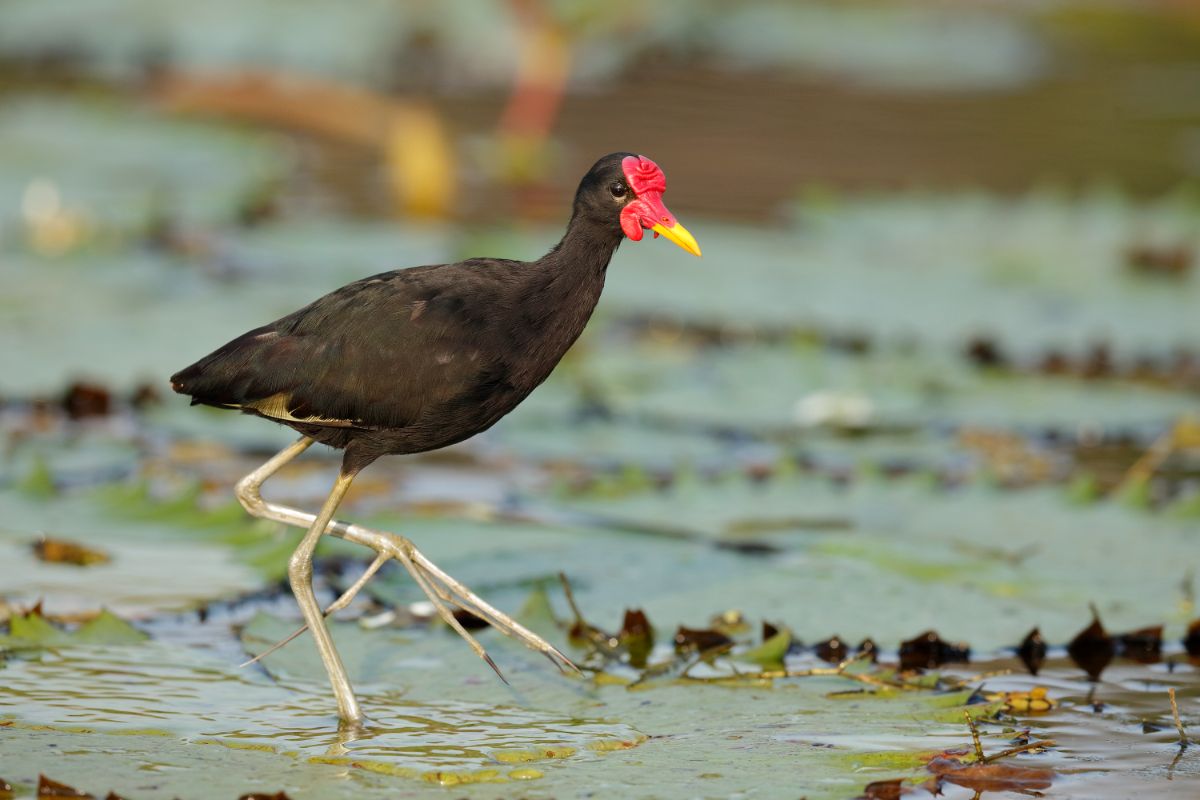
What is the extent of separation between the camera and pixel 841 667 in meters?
5.01

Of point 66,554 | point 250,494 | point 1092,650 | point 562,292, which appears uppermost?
point 562,292

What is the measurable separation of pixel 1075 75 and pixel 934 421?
12.3 metres

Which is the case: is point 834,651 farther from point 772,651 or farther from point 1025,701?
point 1025,701

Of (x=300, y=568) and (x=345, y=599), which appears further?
(x=300, y=568)

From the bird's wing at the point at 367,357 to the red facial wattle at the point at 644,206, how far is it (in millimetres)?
441

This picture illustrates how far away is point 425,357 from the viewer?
4812 mm

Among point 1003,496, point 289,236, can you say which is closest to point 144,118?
point 289,236

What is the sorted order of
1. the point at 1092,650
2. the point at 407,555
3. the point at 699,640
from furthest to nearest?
the point at 1092,650, the point at 699,640, the point at 407,555

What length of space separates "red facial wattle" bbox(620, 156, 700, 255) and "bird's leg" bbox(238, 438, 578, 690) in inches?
42.7

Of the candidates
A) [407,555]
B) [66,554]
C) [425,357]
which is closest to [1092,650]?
[407,555]

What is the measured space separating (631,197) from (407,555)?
3.88 feet

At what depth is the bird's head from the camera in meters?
4.93

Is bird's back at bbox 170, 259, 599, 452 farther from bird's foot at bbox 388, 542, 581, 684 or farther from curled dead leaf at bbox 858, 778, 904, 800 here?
curled dead leaf at bbox 858, 778, 904, 800

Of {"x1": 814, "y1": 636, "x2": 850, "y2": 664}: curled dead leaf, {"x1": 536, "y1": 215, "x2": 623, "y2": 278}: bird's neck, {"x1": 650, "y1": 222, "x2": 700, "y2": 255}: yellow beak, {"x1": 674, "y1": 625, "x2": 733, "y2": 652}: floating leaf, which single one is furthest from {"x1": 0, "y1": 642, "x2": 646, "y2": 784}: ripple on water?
{"x1": 650, "y1": 222, "x2": 700, "y2": 255}: yellow beak
